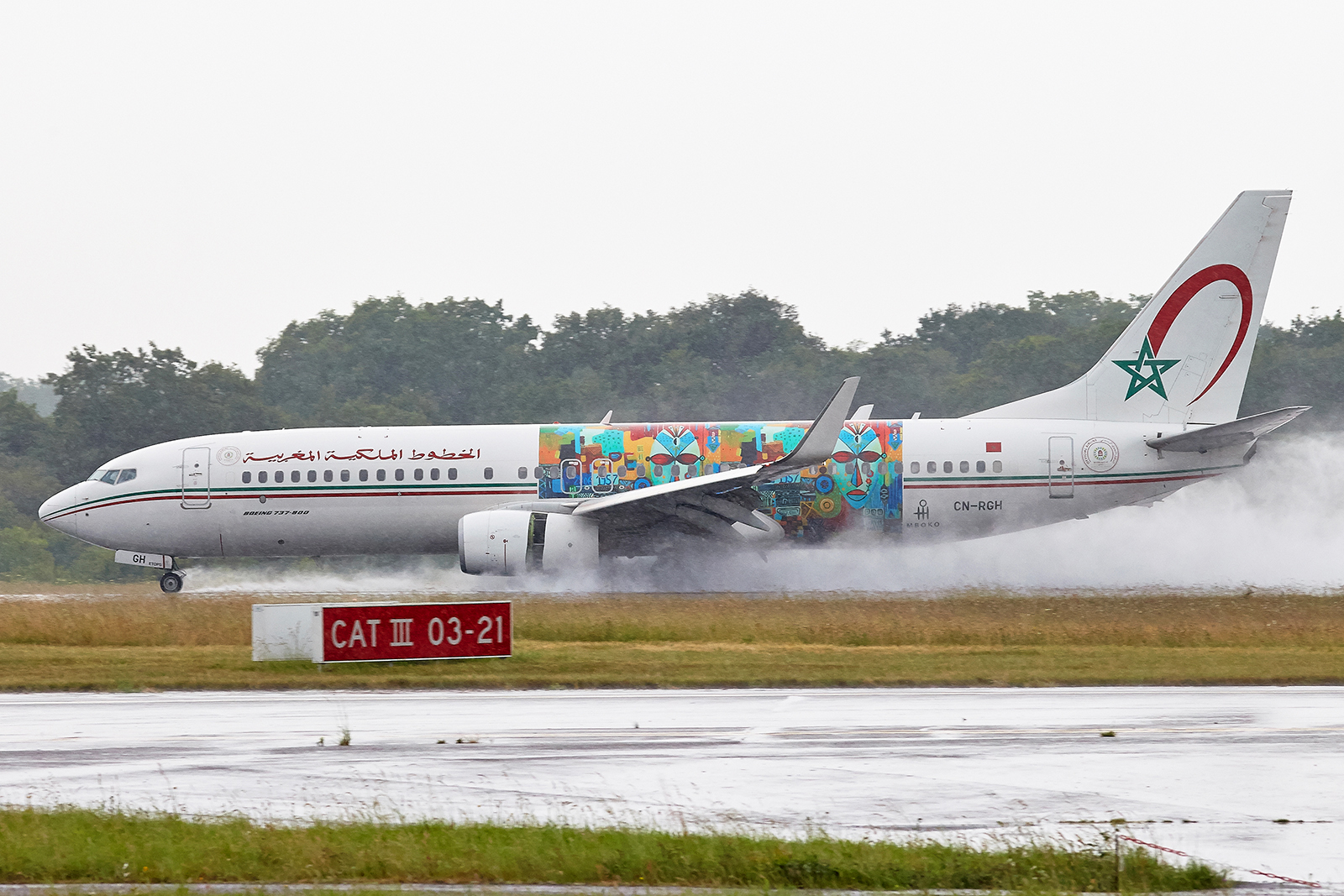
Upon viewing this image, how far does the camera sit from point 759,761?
11117 mm

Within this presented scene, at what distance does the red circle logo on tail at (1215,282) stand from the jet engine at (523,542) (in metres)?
13.0

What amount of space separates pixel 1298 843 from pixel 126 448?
175 ft

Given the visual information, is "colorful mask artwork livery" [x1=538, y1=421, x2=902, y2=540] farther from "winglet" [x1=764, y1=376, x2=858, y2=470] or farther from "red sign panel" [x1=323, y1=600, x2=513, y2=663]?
"red sign panel" [x1=323, y1=600, x2=513, y2=663]

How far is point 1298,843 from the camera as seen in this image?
26.7 feet

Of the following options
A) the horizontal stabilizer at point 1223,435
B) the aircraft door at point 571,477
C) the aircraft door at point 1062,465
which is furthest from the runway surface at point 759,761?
the aircraft door at point 571,477

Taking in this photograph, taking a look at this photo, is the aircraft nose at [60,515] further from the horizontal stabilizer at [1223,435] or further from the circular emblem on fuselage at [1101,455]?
the horizontal stabilizer at [1223,435]

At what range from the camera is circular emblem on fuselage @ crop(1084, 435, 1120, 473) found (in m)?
29.6

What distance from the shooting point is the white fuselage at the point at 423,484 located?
29688 mm

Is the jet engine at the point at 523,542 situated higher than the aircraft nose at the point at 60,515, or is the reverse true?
the aircraft nose at the point at 60,515

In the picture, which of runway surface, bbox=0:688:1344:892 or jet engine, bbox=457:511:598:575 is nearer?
runway surface, bbox=0:688:1344:892

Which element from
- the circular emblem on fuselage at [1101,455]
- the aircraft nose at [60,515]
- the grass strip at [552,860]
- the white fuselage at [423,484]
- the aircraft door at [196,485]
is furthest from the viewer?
the aircraft nose at [60,515]

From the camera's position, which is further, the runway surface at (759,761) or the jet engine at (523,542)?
the jet engine at (523,542)

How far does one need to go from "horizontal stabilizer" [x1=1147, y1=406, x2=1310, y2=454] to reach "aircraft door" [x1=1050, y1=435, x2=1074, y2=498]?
1.62 m

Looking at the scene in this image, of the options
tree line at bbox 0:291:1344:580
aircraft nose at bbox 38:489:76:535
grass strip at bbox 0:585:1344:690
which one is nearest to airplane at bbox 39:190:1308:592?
aircraft nose at bbox 38:489:76:535
